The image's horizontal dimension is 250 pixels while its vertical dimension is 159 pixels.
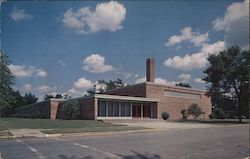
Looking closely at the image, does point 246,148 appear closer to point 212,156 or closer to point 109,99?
point 212,156

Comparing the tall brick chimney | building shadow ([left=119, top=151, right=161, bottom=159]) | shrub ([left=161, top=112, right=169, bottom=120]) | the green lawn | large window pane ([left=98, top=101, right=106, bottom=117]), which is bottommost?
building shadow ([left=119, top=151, right=161, bottom=159])

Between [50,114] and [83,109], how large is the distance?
1201cm

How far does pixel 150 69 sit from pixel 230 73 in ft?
46.6

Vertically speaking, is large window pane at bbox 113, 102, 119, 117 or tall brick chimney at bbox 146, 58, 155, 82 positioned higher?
tall brick chimney at bbox 146, 58, 155, 82

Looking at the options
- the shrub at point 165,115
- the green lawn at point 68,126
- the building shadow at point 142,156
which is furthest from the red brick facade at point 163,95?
the building shadow at point 142,156

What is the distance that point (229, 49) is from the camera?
39.7 meters

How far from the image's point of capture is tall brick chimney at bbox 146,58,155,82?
49.7m

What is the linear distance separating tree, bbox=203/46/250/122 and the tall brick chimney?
1044cm

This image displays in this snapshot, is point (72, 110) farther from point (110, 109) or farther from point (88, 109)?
point (110, 109)

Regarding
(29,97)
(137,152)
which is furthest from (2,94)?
(29,97)

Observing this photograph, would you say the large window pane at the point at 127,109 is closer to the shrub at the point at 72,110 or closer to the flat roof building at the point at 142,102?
the flat roof building at the point at 142,102

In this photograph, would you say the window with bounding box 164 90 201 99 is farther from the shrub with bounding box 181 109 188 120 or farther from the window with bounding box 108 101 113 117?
the window with bounding box 108 101 113 117

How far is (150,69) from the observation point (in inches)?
1957

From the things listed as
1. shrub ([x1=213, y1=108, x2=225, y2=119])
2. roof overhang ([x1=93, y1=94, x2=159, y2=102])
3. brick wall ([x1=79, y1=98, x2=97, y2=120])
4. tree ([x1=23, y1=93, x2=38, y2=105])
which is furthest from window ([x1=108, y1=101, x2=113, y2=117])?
tree ([x1=23, y1=93, x2=38, y2=105])
